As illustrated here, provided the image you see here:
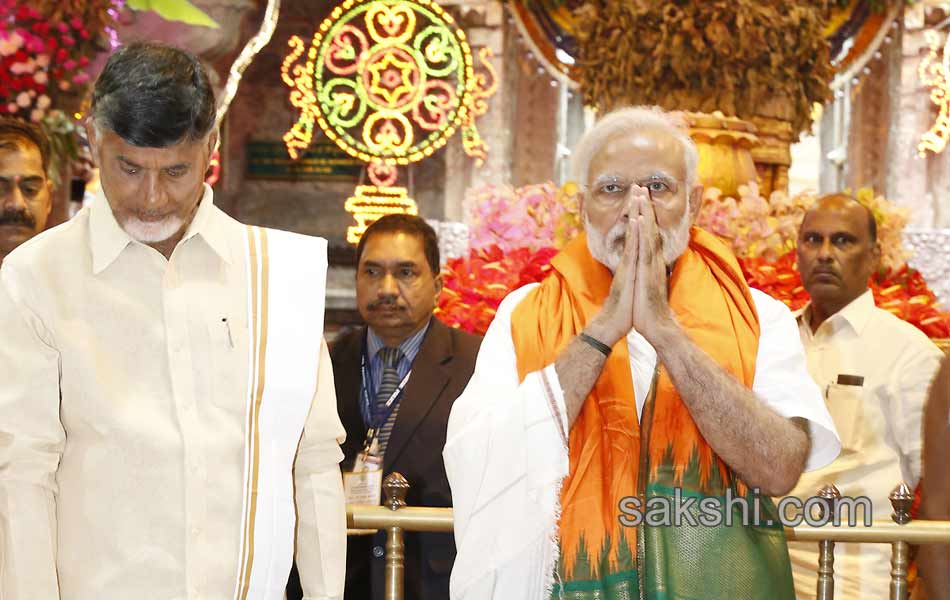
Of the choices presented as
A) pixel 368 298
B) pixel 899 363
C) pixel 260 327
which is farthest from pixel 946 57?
pixel 260 327

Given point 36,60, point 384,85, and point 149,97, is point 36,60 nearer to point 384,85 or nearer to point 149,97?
point 384,85

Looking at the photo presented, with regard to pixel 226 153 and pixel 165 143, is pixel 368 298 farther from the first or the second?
pixel 226 153

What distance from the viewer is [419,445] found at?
318 centimetres

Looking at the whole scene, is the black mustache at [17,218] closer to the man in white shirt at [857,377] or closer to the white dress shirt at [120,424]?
the white dress shirt at [120,424]

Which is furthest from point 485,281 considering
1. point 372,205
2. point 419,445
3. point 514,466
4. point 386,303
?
point 372,205

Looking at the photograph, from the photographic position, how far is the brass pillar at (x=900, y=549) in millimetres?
2558

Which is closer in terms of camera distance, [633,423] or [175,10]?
[633,423]

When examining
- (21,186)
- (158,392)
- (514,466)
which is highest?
(21,186)

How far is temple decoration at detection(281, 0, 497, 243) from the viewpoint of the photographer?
28.5 ft

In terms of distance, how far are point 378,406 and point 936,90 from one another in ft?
25.4

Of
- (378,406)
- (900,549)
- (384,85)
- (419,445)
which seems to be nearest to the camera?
(900,549)

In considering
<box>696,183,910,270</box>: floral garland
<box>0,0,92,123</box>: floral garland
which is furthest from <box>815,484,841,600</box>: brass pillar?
<box>0,0,92,123</box>: floral garland

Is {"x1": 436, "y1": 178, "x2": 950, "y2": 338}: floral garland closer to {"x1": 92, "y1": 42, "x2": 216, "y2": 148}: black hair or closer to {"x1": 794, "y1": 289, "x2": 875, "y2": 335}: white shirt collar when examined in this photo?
{"x1": 794, "y1": 289, "x2": 875, "y2": 335}: white shirt collar

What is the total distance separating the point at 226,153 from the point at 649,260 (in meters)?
8.47
